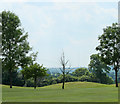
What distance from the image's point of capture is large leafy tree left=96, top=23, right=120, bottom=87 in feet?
115

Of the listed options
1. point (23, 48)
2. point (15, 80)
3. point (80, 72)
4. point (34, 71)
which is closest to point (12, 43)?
point (23, 48)

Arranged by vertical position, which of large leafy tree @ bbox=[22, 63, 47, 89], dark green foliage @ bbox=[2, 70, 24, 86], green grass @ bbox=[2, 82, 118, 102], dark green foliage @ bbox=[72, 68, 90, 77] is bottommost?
green grass @ bbox=[2, 82, 118, 102]

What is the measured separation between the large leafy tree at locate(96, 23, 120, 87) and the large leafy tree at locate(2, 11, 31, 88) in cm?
1196

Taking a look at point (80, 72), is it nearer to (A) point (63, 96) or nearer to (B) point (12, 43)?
(B) point (12, 43)

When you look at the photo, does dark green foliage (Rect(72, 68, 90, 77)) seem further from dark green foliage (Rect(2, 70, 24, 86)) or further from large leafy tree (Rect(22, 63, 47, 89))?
large leafy tree (Rect(22, 63, 47, 89))

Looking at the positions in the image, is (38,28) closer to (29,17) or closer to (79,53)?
→ (29,17)

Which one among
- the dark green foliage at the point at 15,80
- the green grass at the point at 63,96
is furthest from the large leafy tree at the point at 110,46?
the dark green foliage at the point at 15,80

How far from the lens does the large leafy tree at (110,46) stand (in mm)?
35188

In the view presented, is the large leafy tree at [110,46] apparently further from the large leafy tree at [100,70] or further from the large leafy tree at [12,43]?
the large leafy tree at [100,70]

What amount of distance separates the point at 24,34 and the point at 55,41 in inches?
1490

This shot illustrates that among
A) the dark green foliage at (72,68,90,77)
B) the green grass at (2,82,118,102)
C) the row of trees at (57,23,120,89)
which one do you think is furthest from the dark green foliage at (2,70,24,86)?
the green grass at (2,82,118,102)

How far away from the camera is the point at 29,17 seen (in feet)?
163

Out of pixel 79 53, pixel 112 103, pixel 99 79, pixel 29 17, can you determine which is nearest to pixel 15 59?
pixel 29 17

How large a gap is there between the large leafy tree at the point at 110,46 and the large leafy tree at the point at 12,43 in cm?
1196
